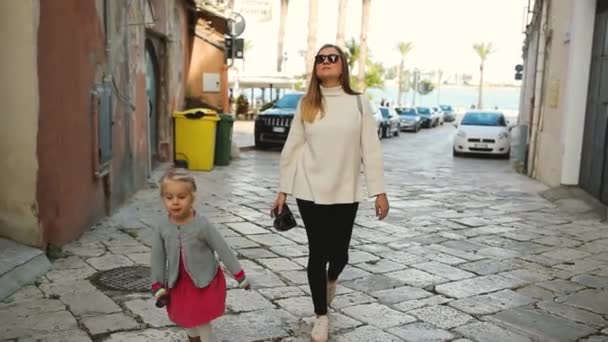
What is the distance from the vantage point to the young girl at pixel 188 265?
2898 mm

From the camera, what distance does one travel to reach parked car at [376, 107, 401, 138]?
2625 cm

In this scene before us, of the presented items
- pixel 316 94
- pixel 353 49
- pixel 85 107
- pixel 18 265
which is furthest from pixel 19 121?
pixel 353 49

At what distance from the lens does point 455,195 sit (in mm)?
10133

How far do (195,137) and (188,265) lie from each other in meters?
8.64

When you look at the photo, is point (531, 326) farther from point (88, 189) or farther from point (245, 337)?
point (88, 189)

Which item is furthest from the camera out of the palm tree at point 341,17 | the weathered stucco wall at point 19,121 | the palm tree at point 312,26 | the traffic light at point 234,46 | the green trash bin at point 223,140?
the palm tree at point 341,17

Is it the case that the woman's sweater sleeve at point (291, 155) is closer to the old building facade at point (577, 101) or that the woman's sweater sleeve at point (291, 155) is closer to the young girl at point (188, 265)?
the young girl at point (188, 265)

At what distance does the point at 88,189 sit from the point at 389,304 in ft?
11.2

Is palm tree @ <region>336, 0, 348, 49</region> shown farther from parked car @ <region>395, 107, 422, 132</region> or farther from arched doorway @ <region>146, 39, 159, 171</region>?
arched doorway @ <region>146, 39, 159, 171</region>

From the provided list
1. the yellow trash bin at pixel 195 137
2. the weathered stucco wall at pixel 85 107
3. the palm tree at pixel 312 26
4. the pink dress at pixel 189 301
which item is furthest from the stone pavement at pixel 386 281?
the palm tree at pixel 312 26

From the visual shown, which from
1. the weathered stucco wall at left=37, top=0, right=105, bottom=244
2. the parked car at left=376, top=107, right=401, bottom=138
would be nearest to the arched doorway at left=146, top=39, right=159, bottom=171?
the weathered stucco wall at left=37, top=0, right=105, bottom=244

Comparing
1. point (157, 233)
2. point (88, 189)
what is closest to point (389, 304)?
point (157, 233)

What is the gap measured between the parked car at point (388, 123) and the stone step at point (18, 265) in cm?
2107

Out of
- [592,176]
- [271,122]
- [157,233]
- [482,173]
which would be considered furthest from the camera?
[271,122]
